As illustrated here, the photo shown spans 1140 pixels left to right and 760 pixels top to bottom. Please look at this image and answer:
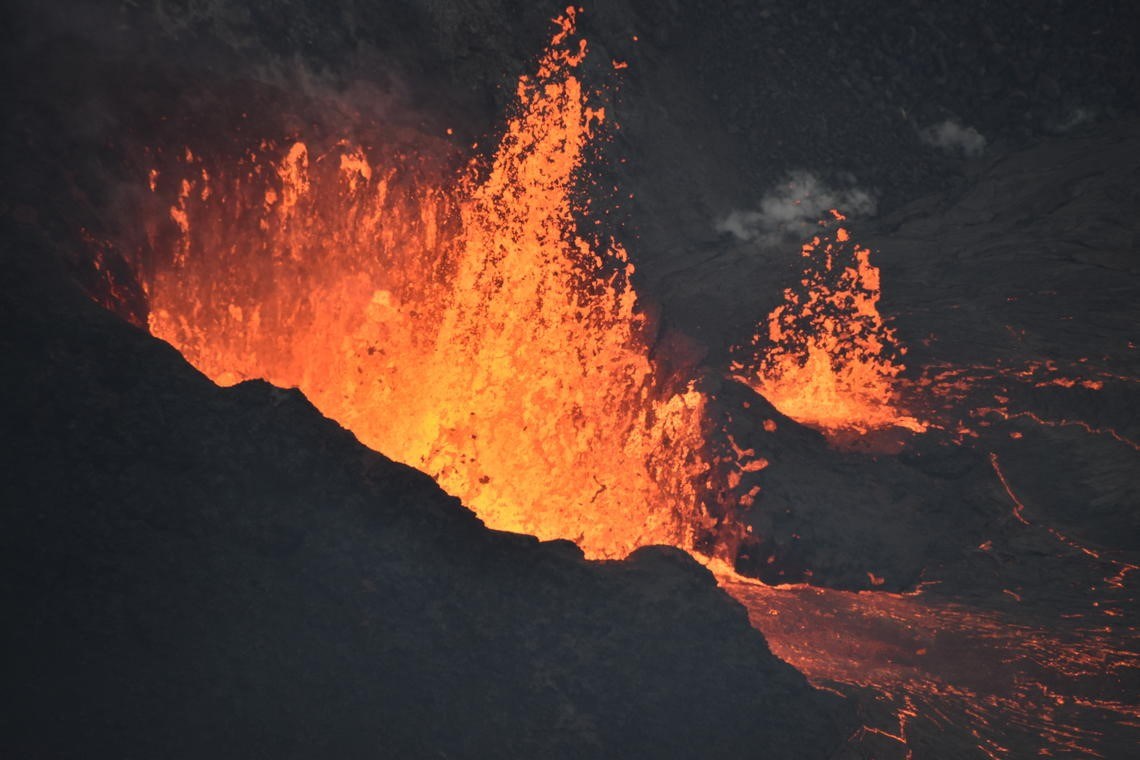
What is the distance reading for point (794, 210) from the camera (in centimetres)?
456

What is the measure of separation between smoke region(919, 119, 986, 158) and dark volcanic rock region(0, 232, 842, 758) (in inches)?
115

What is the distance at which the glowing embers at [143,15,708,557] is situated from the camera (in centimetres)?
387

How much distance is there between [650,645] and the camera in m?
2.76

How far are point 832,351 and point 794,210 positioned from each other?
80 cm

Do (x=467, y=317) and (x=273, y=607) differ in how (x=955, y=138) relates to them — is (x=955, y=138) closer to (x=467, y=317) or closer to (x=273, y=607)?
(x=467, y=317)

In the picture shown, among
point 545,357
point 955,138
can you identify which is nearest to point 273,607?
point 545,357

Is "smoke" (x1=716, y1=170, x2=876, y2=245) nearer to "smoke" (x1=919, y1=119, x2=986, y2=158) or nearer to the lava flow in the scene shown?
the lava flow

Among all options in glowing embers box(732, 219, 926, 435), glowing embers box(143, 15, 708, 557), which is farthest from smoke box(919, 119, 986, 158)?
glowing embers box(143, 15, 708, 557)

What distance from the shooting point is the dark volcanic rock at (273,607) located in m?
2.08

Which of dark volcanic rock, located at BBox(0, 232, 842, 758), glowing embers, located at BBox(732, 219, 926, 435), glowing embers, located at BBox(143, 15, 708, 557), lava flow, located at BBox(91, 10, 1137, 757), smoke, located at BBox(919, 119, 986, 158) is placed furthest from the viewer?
glowing embers, located at BBox(732, 219, 926, 435)

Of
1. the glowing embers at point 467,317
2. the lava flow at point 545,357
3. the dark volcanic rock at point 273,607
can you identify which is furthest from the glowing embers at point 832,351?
the dark volcanic rock at point 273,607

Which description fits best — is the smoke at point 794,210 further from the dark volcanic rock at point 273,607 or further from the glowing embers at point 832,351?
the dark volcanic rock at point 273,607

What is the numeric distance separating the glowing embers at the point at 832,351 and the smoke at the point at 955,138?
0.60m

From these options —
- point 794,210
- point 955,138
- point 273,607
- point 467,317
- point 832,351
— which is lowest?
point 273,607
